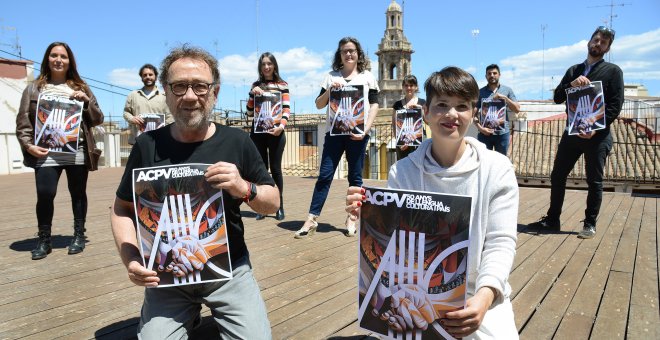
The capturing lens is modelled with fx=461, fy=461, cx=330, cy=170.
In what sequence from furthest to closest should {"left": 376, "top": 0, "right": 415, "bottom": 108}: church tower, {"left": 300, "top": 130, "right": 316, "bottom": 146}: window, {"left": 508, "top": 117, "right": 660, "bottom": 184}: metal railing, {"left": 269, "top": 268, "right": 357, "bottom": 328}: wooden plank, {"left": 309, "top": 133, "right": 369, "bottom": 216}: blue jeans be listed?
{"left": 376, "top": 0, "right": 415, "bottom": 108}: church tower < {"left": 300, "top": 130, "right": 316, "bottom": 146}: window < {"left": 508, "top": 117, "right": 660, "bottom": 184}: metal railing < {"left": 309, "top": 133, "right": 369, "bottom": 216}: blue jeans < {"left": 269, "top": 268, "right": 357, "bottom": 328}: wooden plank


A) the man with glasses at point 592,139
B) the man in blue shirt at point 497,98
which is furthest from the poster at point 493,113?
the man with glasses at point 592,139

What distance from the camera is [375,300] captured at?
1.77 m

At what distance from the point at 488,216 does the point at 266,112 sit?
148 inches

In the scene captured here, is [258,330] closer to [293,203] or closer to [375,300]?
[375,300]

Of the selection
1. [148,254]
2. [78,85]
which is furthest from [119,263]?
[148,254]

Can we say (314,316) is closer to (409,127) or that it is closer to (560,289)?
(560,289)

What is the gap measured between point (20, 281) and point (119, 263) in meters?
0.67

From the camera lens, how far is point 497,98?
6031 millimetres

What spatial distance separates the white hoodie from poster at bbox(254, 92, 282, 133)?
3458 mm

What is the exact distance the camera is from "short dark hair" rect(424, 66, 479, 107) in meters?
1.83

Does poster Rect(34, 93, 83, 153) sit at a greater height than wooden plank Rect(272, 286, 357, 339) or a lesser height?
greater

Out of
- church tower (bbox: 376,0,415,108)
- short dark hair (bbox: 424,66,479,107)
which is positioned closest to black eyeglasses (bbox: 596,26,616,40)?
short dark hair (bbox: 424,66,479,107)

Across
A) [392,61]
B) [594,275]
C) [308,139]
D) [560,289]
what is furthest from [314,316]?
[392,61]

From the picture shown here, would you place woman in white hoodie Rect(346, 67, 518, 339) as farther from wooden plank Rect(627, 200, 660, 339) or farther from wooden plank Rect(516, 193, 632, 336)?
wooden plank Rect(627, 200, 660, 339)
